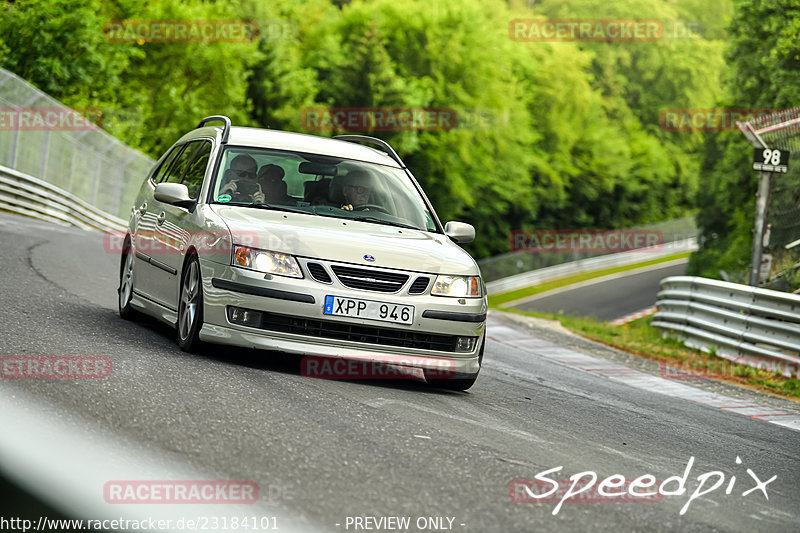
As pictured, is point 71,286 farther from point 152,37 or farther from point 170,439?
point 152,37

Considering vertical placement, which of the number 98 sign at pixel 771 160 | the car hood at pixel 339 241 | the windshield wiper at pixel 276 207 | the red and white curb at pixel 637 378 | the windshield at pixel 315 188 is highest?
the number 98 sign at pixel 771 160

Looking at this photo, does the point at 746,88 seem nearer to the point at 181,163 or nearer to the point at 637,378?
the point at 637,378

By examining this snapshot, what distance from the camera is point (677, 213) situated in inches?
3312

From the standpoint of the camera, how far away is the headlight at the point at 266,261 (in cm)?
746

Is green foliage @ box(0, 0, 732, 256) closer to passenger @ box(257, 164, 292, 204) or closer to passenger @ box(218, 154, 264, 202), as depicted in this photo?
passenger @ box(218, 154, 264, 202)

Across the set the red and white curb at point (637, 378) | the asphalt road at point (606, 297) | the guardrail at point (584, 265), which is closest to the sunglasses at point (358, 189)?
the red and white curb at point (637, 378)

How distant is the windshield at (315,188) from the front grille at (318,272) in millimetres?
965

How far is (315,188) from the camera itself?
28.5 feet

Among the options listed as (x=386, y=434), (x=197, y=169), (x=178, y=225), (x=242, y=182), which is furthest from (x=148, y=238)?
(x=386, y=434)

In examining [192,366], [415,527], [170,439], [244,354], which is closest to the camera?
[415,527]

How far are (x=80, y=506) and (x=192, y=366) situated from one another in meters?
4.18

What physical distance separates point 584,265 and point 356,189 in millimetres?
51892

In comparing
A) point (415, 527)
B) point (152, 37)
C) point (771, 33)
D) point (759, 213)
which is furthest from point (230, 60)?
point (415, 527)

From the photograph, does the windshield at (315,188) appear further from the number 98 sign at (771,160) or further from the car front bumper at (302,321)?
the number 98 sign at (771,160)
